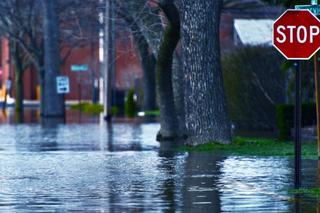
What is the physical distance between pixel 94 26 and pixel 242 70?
9.56 metres

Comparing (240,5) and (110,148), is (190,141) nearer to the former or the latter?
(110,148)

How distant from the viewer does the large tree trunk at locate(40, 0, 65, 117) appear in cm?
5284

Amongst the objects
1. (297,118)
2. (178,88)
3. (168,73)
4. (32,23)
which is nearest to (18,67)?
(32,23)

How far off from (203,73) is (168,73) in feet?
13.3

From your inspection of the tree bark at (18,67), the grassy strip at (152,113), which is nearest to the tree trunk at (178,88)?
the grassy strip at (152,113)

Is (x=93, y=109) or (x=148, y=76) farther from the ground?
(x=148, y=76)

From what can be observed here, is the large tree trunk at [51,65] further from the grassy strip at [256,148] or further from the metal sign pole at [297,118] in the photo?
the metal sign pole at [297,118]

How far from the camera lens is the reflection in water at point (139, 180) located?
15.0m

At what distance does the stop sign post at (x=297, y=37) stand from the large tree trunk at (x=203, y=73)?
9.60 m

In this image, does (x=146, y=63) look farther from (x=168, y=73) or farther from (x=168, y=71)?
(x=168, y=71)

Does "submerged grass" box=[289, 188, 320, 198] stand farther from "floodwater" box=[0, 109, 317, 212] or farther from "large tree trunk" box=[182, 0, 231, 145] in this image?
"large tree trunk" box=[182, 0, 231, 145]

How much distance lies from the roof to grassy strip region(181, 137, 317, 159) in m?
17.0

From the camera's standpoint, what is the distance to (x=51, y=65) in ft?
180

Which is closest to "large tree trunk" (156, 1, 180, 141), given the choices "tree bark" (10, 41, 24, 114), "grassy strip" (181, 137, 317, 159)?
"grassy strip" (181, 137, 317, 159)
